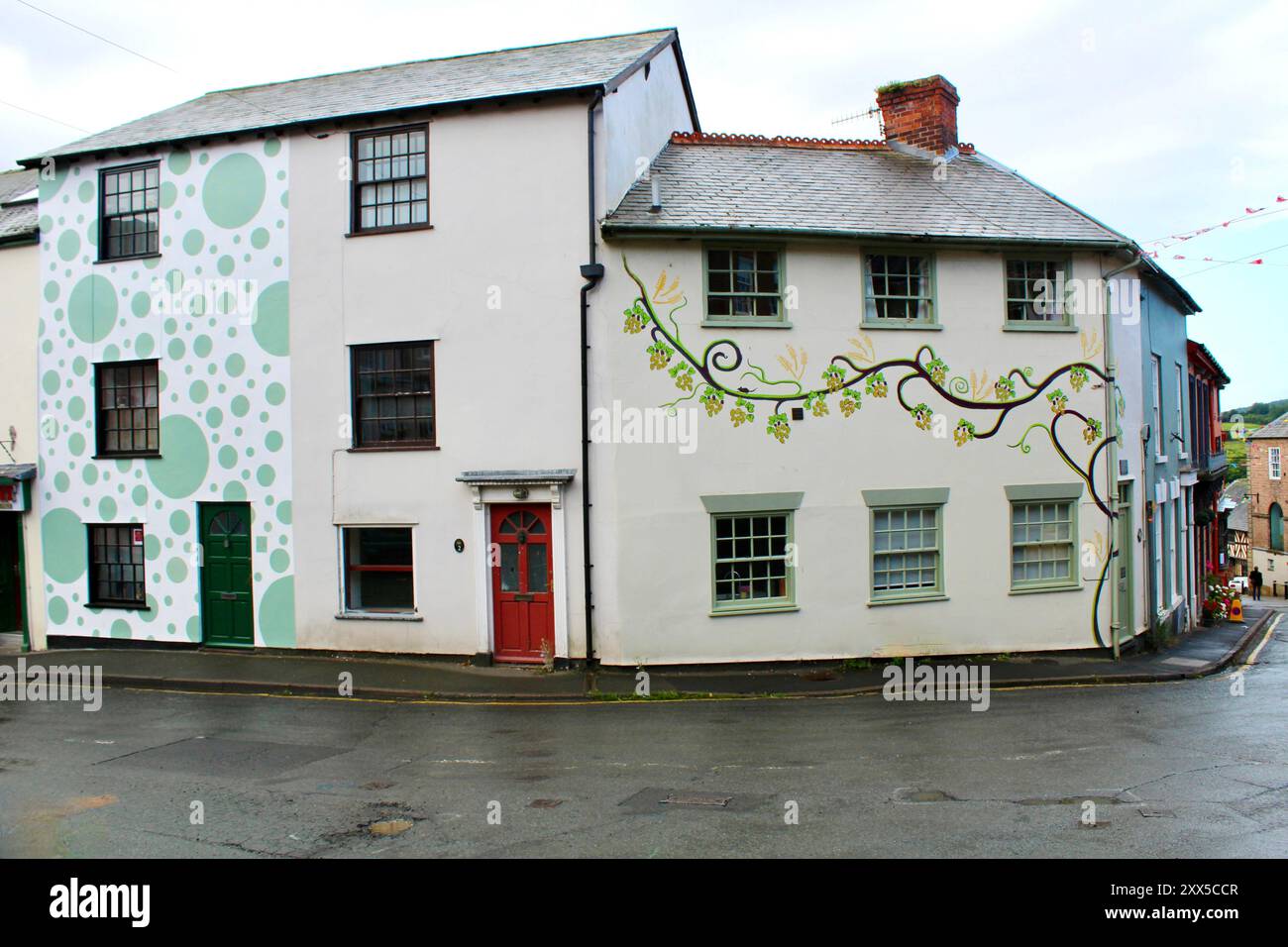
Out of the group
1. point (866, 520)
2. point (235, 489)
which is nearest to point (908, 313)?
point (866, 520)

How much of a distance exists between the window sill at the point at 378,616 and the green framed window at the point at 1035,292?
34.8 ft

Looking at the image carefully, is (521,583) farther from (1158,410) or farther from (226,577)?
(1158,410)

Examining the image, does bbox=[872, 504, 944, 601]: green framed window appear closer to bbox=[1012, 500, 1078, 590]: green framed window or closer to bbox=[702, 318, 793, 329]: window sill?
bbox=[1012, 500, 1078, 590]: green framed window

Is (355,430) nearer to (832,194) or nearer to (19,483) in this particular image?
(19,483)

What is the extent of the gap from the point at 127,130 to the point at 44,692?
10.2 meters

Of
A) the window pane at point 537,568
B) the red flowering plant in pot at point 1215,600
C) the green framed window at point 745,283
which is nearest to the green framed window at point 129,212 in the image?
the window pane at point 537,568

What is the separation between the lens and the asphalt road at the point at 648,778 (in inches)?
297

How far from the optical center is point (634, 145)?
16.7 m

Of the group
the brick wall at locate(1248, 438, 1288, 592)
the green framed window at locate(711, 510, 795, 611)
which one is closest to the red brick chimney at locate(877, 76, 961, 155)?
the green framed window at locate(711, 510, 795, 611)

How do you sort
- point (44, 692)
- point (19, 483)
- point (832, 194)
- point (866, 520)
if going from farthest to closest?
point (19, 483) < point (832, 194) < point (866, 520) < point (44, 692)

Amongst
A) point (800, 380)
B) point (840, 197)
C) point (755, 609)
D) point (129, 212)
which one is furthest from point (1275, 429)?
point (129, 212)

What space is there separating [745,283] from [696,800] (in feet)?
29.5

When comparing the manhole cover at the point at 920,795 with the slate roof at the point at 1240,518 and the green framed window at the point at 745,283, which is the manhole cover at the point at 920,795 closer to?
the green framed window at the point at 745,283

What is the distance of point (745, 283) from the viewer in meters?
15.5
